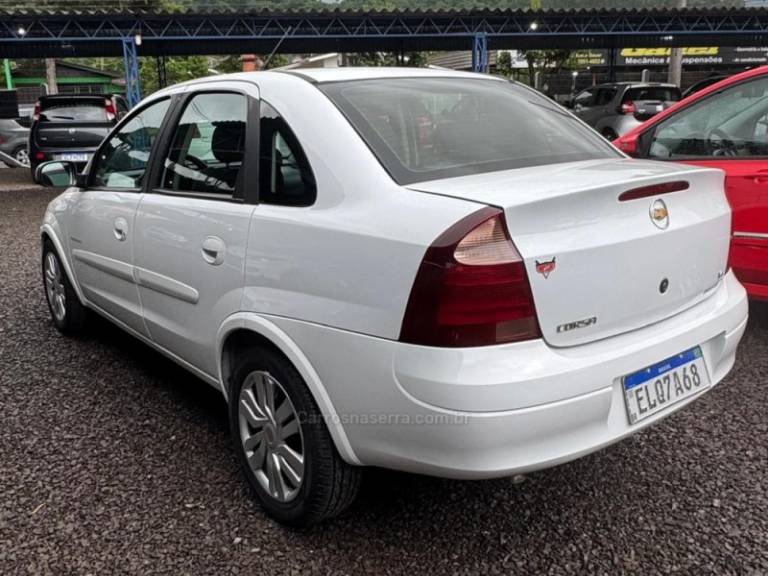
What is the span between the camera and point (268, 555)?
2.31 metres

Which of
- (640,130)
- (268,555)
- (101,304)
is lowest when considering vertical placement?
(268,555)

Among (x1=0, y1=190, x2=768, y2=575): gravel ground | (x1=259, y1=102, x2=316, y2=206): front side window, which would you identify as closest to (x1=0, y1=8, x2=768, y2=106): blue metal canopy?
(x1=0, y1=190, x2=768, y2=575): gravel ground

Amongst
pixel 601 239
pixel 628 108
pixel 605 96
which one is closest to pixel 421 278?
pixel 601 239

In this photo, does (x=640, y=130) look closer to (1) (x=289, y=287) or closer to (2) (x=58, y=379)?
(1) (x=289, y=287)

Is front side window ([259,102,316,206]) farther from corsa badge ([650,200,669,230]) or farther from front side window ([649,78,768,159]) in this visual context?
front side window ([649,78,768,159])

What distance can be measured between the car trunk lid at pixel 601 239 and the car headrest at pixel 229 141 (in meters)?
0.86

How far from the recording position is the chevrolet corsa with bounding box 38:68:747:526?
1.88m

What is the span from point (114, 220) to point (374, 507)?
1.88 m

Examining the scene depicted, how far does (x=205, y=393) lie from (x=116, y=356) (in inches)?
33.3

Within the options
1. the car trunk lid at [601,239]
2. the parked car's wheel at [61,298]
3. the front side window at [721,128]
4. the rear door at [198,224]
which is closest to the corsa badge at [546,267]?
the car trunk lid at [601,239]

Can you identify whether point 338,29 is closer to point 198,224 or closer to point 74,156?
point 74,156

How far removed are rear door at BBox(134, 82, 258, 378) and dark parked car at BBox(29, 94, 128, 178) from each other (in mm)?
9897

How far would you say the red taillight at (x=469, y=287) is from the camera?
1.85 meters

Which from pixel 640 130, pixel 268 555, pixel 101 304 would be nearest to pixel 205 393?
pixel 101 304
